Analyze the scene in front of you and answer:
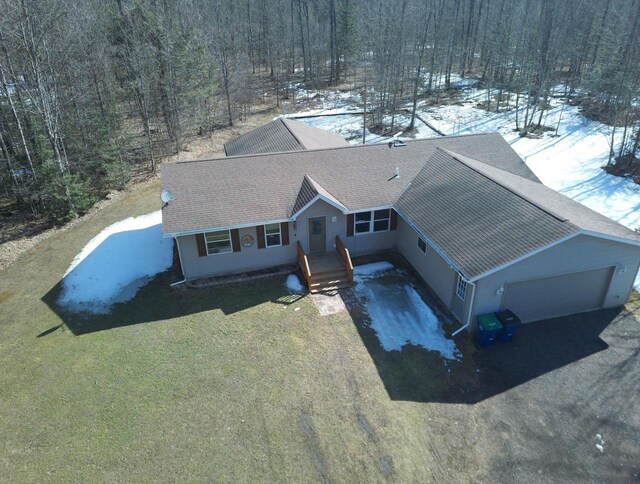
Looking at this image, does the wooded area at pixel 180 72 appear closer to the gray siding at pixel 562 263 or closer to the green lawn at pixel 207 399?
the green lawn at pixel 207 399

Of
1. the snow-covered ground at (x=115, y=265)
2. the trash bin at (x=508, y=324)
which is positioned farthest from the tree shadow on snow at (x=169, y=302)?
the trash bin at (x=508, y=324)

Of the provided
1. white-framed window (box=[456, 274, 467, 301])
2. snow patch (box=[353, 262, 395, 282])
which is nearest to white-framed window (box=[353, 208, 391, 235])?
snow patch (box=[353, 262, 395, 282])

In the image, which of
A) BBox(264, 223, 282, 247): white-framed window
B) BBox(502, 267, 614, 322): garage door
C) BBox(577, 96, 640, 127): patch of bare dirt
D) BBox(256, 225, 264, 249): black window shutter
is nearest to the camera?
BBox(502, 267, 614, 322): garage door

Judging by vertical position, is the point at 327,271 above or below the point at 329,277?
above

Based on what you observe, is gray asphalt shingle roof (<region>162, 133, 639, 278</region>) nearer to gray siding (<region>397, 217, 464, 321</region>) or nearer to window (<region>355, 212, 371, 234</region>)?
window (<region>355, 212, 371, 234</region>)

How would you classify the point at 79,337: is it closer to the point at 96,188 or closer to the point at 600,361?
the point at 96,188

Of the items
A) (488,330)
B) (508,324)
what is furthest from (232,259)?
(508,324)

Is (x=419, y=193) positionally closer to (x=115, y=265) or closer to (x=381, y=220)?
(x=381, y=220)
